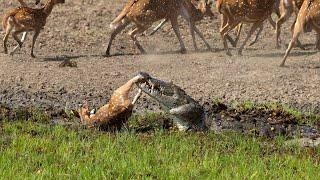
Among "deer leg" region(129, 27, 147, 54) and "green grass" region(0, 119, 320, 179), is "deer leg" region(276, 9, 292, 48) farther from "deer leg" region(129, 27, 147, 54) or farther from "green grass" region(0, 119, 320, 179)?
"green grass" region(0, 119, 320, 179)

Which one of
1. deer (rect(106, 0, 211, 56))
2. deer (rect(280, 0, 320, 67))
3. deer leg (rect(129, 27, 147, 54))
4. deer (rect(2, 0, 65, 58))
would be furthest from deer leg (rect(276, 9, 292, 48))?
deer (rect(2, 0, 65, 58))

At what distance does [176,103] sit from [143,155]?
1.99 metres

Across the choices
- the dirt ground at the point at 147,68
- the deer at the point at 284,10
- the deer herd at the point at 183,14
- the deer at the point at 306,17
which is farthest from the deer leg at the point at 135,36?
the deer at the point at 306,17

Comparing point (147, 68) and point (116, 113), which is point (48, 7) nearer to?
point (147, 68)

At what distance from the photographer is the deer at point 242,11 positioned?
16250mm

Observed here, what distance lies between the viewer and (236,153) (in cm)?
951

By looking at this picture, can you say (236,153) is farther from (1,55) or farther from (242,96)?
(1,55)

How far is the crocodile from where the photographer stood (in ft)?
36.0

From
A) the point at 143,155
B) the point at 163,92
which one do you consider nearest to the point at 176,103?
the point at 163,92

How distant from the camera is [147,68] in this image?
15188mm

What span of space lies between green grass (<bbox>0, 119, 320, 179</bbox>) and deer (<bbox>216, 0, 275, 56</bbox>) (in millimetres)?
5763

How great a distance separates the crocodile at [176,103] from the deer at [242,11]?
208 inches

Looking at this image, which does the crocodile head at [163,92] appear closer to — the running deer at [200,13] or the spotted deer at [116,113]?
the spotted deer at [116,113]

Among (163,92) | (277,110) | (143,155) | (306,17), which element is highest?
(143,155)
